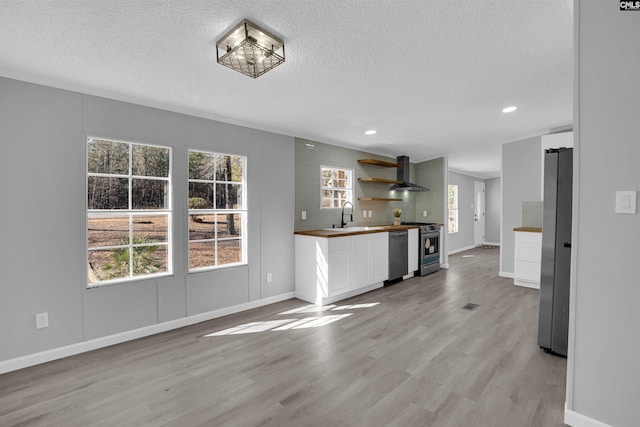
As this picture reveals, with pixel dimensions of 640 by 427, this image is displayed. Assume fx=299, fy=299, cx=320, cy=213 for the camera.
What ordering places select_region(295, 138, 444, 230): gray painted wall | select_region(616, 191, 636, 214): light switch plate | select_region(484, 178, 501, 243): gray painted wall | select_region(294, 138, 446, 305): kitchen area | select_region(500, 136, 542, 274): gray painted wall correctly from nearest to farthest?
select_region(616, 191, 636, 214): light switch plate, select_region(294, 138, 446, 305): kitchen area, select_region(295, 138, 444, 230): gray painted wall, select_region(500, 136, 542, 274): gray painted wall, select_region(484, 178, 501, 243): gray painted wall

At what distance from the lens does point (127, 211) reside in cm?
293

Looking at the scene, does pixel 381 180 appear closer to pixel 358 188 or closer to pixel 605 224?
pixel 358 188

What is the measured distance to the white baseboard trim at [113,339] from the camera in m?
2.42

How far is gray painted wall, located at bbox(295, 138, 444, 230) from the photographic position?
14.6ft

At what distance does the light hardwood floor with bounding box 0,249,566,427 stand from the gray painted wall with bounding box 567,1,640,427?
14.6 inches

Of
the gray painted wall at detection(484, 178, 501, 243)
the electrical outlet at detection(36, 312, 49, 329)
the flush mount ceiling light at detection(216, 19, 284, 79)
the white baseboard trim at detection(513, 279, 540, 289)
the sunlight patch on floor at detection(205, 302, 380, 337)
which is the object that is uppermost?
the flush mount ceiling light at detection(216, 19, 284, 79)

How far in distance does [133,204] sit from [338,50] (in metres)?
2.43

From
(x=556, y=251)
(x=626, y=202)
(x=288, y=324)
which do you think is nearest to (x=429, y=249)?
(x=556, y=251)

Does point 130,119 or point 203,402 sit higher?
point 130,119

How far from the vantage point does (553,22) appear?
→ 1854 millimetres

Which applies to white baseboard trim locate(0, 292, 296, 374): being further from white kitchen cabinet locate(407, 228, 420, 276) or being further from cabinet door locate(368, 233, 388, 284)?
white kitchen cabinet locate(407, 228, 420, 276)

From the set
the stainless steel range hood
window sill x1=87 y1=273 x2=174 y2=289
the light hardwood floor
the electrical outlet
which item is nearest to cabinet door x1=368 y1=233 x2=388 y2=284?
the light hardwood floor

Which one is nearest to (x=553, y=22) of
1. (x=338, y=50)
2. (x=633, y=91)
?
(x=633, y=91)

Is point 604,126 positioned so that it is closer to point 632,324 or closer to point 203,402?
point 632,324
